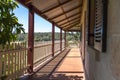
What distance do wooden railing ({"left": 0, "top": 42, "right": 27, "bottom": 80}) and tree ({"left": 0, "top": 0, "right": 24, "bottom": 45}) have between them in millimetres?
956

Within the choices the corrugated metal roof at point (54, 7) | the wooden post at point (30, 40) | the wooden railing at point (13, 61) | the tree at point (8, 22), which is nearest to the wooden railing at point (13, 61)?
the wooden railing at point (13, 61)

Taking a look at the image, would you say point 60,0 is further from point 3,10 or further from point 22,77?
point 3,10

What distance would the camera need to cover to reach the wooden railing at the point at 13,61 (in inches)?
235

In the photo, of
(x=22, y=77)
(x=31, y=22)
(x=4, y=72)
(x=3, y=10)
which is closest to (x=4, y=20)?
(x=3, y=10)


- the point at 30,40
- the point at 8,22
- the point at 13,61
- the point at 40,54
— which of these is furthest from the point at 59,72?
the point at 8,22

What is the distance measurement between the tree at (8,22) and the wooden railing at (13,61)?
96 cm

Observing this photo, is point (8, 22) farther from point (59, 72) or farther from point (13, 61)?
point (59, 72)

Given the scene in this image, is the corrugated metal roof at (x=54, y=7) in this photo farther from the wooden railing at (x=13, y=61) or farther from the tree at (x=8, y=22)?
the tree at (x=8, y=22)

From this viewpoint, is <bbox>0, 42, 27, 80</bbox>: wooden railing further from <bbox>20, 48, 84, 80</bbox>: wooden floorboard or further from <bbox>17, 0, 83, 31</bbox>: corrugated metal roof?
<bbox>17, 0, 83, 31</bbox>: corrugated metal roof

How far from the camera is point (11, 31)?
4.84 meters

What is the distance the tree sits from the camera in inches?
183

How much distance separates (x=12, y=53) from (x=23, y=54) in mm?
1460

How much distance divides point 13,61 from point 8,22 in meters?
2.50

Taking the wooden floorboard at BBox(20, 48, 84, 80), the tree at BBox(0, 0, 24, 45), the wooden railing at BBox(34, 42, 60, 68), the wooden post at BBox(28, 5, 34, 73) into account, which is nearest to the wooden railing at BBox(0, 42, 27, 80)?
the wooden post at BBox(28, 5, 34, 73)
